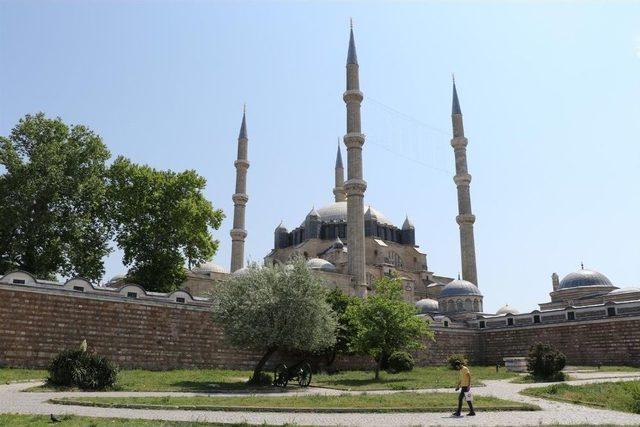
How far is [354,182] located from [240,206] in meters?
12.1

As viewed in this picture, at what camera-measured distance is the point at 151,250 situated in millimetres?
27641

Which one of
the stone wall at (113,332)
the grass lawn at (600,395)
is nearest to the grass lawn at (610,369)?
the grass lawn at (600,395)

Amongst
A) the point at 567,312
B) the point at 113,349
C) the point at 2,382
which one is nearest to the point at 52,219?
the point at 113,349

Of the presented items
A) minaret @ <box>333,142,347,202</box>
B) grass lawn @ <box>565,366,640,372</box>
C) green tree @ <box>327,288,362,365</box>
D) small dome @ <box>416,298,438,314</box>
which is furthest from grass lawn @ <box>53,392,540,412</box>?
minaret @ <box>333,142,347,202</box>

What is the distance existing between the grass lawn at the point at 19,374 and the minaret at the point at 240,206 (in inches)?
945

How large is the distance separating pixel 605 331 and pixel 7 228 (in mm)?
27482

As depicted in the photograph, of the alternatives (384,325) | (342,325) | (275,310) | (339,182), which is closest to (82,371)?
(275,310)

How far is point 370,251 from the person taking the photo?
47.8m

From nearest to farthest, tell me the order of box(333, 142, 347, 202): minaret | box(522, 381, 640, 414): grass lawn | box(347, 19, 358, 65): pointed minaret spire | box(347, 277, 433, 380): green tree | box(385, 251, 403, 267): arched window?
1. box(522, 381, 640, 414): grass lawn
2. box(347, 277, 433, 380): green tree
3. box(347, 19, 358, 65): pointed minaret spire
4. box(385, 251, 403, 267): arched window
5. box(333, 142, 347, 202): minaret

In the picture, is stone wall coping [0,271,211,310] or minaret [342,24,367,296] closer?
stone wall coping [0,271,211,310]

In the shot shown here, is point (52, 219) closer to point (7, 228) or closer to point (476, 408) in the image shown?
point (7, 228)

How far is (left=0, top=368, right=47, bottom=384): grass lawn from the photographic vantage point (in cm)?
1624

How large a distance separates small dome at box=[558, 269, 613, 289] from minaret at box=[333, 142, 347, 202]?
72.9 ft

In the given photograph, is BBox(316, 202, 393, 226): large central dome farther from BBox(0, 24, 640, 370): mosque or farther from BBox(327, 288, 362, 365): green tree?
BBox(327, 288, 362, 365): green tree
